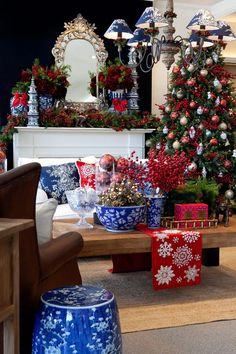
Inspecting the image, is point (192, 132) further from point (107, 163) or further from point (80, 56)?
point (107, 163)

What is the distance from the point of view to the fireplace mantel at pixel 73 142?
6.07 metres

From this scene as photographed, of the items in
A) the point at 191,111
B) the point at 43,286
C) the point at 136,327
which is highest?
the point at 191,111

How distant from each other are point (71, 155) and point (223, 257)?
2.72 m

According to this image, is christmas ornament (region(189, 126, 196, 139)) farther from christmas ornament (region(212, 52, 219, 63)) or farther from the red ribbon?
the red ribbon

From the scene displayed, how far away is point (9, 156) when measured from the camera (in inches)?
246

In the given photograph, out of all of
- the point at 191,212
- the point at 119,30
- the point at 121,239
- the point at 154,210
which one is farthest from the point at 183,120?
the point at 121,239

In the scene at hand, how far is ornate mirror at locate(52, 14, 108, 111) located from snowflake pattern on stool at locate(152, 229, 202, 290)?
3717 millimetres

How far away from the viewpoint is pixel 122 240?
2.97 metres

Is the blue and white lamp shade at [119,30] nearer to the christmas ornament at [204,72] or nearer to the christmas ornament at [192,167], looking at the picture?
the christmas ornament at [204,72]

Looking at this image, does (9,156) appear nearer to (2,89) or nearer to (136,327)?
(2,89)

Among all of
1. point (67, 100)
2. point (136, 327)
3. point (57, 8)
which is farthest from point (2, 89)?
point (136, 327)

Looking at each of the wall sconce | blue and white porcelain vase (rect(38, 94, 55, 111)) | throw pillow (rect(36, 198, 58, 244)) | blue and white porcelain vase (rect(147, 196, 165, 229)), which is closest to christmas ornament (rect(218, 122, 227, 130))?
the wall sconce

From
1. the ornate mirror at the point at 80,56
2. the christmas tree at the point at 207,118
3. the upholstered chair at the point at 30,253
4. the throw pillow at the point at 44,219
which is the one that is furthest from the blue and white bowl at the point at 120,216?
the ornate mirror at the point at 80,56

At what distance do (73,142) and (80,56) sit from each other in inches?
49.2
